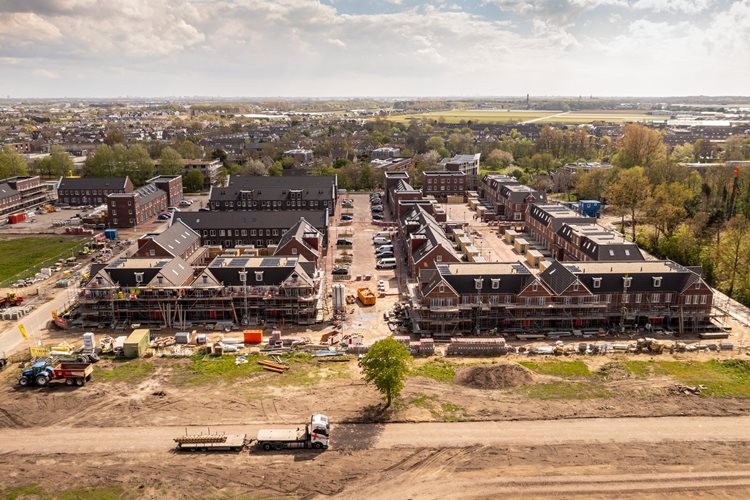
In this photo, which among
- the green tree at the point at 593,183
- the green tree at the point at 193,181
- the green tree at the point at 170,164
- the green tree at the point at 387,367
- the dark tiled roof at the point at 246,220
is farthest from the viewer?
the green tree at the point at 170,164

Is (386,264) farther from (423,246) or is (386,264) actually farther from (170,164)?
(170,164)

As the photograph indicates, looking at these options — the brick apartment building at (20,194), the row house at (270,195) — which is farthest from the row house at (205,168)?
the row house at (270,195)

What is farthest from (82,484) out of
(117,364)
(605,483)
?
(605,483)

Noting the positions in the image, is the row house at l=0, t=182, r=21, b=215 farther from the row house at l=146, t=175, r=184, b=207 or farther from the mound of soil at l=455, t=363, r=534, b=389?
the mound of soil at l=455, t=363, r=534, b=389

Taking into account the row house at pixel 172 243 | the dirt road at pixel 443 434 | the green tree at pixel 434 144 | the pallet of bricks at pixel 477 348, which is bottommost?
the dirt road at pixel 443 434

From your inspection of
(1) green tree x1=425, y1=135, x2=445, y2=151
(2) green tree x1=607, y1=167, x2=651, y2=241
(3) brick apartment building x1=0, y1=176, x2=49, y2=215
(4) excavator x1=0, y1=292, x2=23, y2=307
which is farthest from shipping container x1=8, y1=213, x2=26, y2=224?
(1) green tree x1=425, y1=135, x2=445, y2=151

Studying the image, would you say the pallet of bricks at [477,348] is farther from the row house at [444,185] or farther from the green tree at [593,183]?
the row house at [444,185]

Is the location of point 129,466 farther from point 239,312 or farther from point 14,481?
point 239,312
